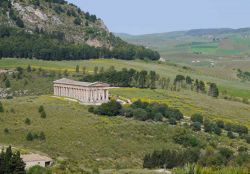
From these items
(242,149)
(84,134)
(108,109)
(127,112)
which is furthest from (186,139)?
(108,109)

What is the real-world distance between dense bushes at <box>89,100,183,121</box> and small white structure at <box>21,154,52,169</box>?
1614 inches

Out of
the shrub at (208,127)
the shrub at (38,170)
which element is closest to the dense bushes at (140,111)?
the shrub at (208,127)

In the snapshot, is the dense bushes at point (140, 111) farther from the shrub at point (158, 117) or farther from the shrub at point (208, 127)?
the shrub at point (208, 127)

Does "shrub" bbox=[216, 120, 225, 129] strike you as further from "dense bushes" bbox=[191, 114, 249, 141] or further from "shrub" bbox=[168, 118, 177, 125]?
"shrub" bbox=[168, 118, 177, 125]

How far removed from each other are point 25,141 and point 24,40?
4001 inches

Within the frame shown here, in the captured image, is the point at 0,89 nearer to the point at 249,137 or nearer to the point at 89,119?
the point at 89,119

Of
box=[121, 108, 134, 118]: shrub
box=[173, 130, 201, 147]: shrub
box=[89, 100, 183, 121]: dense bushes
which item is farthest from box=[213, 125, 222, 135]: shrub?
box=[121, 108, 134, 118]: shrub

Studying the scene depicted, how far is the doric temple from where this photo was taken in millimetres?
130500

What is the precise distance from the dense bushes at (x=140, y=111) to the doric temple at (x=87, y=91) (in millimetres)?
10757

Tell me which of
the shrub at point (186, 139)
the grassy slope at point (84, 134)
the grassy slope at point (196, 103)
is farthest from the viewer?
the grassy slope at point (196, 103)

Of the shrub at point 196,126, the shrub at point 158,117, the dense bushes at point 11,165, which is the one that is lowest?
the shrub at point 196,126

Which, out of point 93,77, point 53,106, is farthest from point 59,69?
point 53,106

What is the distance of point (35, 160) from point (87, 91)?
2362 inches

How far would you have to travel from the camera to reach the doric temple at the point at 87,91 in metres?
130
